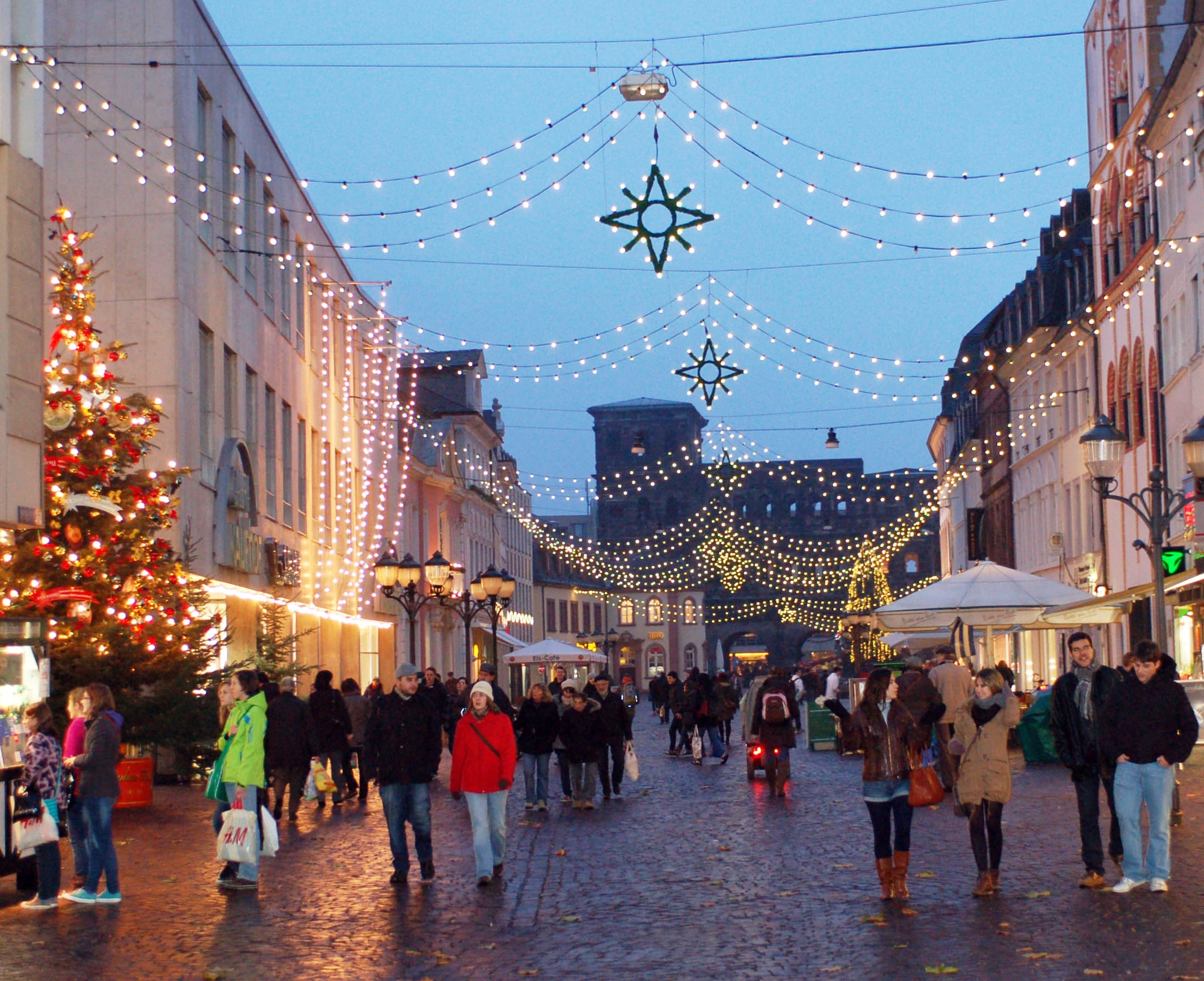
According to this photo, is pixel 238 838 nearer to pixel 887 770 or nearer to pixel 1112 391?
pixel 887 770

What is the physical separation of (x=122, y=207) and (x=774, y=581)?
75.9 meters

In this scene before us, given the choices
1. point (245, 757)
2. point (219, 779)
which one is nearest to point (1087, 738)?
point (245, 757)

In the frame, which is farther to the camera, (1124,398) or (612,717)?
(1124,398)

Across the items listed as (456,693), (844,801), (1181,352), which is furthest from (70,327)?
(1181,352)

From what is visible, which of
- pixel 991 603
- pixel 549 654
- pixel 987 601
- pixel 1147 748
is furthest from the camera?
pixel 549 654

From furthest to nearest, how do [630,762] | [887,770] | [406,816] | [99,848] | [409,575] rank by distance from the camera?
[409,575]
[630,762]
[406,816]
[99,848]
[887,770]

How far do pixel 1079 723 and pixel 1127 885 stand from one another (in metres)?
1.09

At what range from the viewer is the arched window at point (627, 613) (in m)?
106

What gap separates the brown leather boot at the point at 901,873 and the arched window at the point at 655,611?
92499 millimetres

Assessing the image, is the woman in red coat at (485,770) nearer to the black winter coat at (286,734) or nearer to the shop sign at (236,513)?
the black winter coat at (286,734)

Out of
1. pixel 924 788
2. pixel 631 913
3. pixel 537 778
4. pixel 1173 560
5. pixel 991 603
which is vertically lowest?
pixel 631 913

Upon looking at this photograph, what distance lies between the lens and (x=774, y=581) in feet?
323

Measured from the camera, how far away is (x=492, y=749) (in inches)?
507

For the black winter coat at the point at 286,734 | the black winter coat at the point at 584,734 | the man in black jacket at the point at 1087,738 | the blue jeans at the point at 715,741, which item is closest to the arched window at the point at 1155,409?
the blue jeans at the point at 715,741
